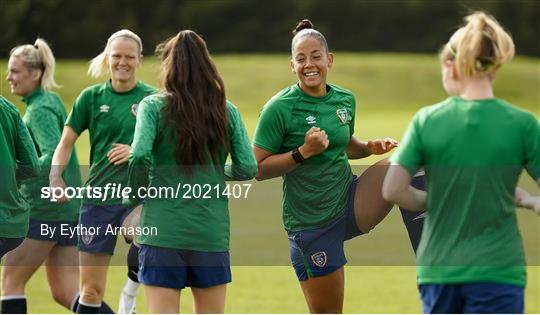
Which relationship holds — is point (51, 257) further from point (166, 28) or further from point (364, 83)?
point (166, 28)

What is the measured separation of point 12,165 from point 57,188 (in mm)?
1025

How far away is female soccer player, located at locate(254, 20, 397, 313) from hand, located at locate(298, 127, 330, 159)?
0.29 ft

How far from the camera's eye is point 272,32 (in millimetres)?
54031

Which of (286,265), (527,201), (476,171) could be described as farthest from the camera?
(286,265)

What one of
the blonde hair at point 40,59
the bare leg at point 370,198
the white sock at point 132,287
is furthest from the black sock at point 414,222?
the blonde hair at point 40,59

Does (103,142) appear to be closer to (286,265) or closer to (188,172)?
(286,265)

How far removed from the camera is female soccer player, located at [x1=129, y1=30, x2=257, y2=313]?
4855 millimetres

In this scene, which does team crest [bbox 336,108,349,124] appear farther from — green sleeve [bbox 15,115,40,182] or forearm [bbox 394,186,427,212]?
forearm [bbox 394,186,427,212]

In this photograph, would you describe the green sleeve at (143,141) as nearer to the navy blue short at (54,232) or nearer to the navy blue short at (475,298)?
the navy blue short at (475,298)

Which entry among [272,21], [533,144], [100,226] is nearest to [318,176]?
[100,226]

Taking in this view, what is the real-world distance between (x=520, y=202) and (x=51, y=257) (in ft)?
12.6

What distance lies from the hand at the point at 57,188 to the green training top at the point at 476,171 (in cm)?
295

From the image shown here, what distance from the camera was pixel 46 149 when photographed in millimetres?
6883

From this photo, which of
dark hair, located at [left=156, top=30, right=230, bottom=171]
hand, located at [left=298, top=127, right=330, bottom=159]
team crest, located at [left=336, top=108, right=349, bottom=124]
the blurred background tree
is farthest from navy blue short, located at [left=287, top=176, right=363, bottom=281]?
the blurred background tree
